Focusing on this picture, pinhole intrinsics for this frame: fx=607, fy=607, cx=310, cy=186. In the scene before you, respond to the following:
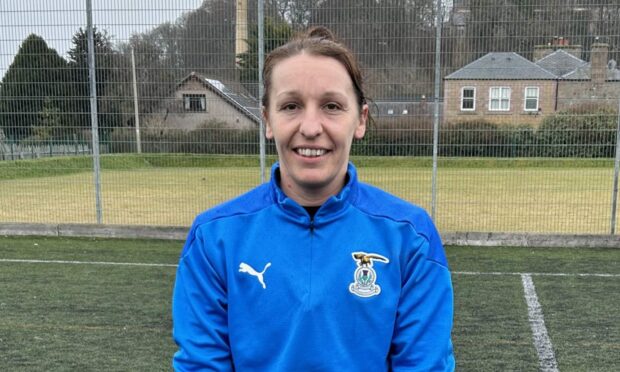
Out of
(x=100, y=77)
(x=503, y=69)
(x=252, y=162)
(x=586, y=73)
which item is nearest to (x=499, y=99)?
(x=503, y=69)

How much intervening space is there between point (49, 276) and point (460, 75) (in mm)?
5715

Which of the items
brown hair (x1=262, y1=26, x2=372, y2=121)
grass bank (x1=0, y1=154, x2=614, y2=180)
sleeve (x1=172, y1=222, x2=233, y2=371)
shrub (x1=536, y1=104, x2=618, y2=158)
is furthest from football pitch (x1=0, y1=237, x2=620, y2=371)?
brown hair (x1=262, y1=26, x2=372, y2=121)

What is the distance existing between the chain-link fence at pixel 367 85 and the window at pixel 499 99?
3cm

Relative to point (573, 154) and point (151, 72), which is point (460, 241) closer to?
point (573, 154)

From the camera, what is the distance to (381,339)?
162cm

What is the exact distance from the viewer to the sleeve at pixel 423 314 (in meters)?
1.62

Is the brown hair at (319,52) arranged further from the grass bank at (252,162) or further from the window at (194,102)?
the window at (194,102)

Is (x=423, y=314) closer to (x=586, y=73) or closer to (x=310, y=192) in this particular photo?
(x=310, y=192)

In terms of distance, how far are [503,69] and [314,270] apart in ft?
23.6

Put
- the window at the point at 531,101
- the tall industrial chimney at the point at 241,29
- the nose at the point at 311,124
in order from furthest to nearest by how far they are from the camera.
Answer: the tall industrial chimney at the point at 241,29
the window at the point at 531,101
the nose at the point at 311,124

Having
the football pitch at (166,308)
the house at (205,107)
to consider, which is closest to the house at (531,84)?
the football pitch at (166,308)

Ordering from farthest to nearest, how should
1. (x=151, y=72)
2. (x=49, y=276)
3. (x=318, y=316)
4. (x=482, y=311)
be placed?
(x=151, y=72) → (x=49, y=276) → (x=482, y=311) → (x=318, y=316)

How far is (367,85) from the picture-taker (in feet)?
25.2

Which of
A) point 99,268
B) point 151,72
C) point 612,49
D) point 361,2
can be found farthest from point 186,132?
point 612,49
